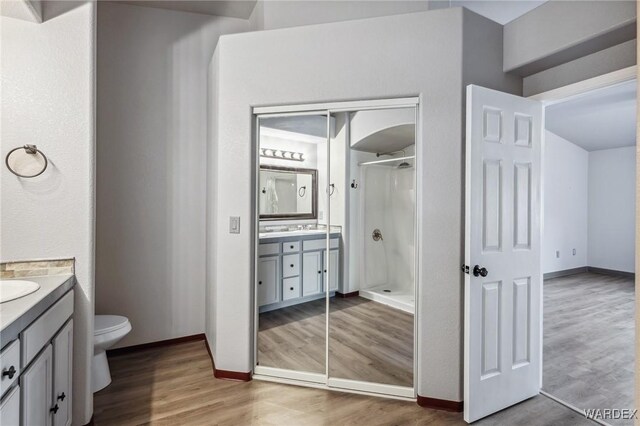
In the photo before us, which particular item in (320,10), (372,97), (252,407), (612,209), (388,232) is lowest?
(252,407)

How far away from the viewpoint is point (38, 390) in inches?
55.7

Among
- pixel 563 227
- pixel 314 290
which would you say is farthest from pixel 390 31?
pixel 563 227

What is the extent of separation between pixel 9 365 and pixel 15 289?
542 mm

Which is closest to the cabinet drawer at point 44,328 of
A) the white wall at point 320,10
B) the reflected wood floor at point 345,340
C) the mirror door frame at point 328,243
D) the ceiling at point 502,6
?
the mirror door frame at point 328,243

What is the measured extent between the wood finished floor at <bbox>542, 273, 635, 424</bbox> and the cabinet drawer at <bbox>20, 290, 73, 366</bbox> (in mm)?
3191

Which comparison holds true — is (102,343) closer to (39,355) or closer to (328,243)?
(39,355)

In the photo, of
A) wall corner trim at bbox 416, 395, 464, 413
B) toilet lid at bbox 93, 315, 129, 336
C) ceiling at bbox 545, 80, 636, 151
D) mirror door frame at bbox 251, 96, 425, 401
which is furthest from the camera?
ceiling at bbox 545, 80, 636, 151

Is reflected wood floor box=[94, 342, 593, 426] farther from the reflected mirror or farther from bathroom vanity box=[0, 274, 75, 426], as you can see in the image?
the reflected mirror

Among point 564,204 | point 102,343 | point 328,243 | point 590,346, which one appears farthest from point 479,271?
point 564,204

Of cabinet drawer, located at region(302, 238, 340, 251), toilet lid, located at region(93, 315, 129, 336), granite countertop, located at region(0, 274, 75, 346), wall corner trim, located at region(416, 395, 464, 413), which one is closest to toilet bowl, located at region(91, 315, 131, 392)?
Result: toilet lid, located at region(93, 315, 129, 336)

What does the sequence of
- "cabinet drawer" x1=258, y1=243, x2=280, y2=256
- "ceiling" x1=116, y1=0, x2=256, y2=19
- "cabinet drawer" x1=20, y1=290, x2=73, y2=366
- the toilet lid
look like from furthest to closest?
"ceiling" x1=116, y1=0, x2=256, y2=19, "cabinet drawer" x1=258, y1=243, x2=280, y2=256, the toilet lid, "cabinet drawer" x1=20, y1=290, x2=73, y2=366

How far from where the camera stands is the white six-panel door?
2012 mm

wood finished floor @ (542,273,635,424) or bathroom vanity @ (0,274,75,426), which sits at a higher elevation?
bathroom vanity @ (0,274,75,426)

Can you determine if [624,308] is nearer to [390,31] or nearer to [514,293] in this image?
[514,293]
